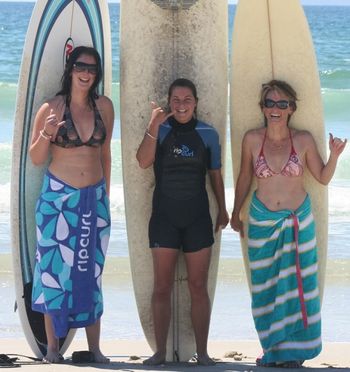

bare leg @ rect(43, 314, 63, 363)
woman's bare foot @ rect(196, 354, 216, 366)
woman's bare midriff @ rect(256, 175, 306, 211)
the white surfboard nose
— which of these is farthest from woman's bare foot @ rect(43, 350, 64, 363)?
the white surfboard nose

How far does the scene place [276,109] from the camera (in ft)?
17.2

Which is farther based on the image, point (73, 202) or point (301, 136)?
point (301, 136)

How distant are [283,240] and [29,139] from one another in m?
1.42

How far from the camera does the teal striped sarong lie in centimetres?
526

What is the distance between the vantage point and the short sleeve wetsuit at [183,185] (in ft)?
17.2

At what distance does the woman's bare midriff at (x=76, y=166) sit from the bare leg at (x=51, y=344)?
689 mm

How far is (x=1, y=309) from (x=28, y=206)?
63.7 inches

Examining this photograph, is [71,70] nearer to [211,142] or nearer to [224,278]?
[211,142]

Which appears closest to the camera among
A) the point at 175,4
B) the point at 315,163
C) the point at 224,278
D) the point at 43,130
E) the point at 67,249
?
the point at 43,130

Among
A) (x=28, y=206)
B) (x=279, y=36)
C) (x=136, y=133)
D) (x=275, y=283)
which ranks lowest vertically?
(x=275, y=283)

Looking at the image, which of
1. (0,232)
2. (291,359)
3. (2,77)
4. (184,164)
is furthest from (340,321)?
(2,77)

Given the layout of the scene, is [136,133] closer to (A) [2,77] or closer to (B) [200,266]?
(B) [200,266]

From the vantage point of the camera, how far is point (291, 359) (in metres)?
5.25

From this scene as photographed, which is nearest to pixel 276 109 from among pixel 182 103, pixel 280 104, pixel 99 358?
pixel 280 104
